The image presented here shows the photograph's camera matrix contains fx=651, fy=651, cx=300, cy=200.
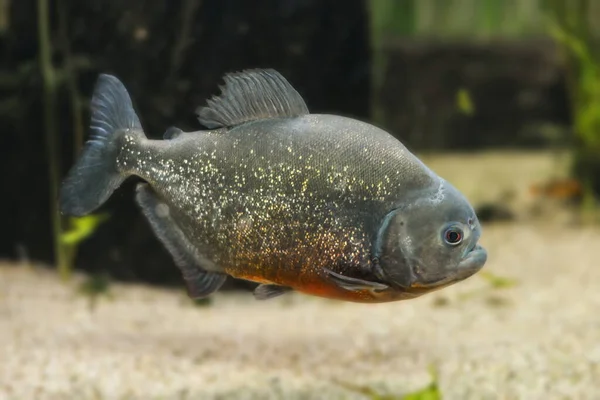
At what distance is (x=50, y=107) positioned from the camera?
5.66 metres

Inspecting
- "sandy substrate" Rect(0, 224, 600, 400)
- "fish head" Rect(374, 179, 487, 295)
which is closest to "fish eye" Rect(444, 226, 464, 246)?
"fish head" Rect(374, 179, 487, 295)

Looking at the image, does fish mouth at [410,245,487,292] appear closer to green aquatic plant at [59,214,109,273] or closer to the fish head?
the fish head

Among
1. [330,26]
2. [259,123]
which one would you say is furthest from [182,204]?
[330,26]

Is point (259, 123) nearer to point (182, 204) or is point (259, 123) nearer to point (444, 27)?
point (182, 204)

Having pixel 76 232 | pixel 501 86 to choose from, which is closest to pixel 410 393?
pixel 76 232

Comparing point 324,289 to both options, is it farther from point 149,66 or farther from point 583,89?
point 583,89

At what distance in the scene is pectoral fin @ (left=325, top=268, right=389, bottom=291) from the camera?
1.75 metres

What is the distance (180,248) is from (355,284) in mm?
593

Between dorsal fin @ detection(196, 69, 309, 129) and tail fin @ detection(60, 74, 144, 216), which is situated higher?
dorsal fin @ detection(196, 69, 309, 129)

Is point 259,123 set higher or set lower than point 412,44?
higher

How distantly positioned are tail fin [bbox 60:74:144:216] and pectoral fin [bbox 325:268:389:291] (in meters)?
0.75

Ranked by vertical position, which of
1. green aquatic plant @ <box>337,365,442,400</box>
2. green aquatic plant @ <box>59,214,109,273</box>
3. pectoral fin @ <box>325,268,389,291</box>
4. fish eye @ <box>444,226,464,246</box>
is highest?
fish eye @ <box>444,226,464,246</box>

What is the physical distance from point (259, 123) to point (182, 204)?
0.35 meters

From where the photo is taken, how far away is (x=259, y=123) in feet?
6.42
